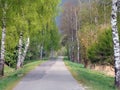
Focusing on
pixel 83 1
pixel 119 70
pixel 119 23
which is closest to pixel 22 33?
pixel 119 23

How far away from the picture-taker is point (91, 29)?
2108 inches

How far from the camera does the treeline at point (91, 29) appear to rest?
36797 mm

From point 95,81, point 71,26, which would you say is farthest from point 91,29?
point 95,81

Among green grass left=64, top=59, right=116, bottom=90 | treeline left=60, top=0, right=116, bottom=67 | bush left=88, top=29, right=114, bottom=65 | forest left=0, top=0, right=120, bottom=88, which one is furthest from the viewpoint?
bush left=88, top=29, right=114, bottom=65

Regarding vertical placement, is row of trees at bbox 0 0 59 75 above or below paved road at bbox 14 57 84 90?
above

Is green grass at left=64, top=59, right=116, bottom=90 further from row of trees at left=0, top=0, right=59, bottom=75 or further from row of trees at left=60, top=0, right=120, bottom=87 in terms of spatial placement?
row of trees at left=0, top=0, right=59, bottom=75

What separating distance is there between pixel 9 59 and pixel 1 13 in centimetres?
2474

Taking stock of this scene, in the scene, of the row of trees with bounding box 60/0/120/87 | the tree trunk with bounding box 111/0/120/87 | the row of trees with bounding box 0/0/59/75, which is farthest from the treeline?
the row of trees with bounding box 0/0/59/75

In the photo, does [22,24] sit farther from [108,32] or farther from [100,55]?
[100,55]

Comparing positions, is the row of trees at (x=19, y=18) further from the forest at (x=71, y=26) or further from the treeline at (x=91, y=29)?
the treeline at (x=91, y=29)

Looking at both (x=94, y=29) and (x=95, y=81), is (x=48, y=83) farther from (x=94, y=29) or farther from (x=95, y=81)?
(x=94, y=29)

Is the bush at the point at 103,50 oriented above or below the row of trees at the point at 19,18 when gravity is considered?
below

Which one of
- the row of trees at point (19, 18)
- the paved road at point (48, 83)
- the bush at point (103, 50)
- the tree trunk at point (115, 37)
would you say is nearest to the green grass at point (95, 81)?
the paved road at point (48, 83)

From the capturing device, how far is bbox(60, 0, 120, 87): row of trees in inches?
772
